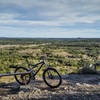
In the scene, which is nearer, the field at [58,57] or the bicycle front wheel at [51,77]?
the bicycle front wheel at [51,77]

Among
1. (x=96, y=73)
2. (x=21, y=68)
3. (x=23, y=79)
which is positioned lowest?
(x=96, y=73)

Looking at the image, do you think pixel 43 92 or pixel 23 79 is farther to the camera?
pixel 23 79

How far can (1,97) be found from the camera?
5371 mm

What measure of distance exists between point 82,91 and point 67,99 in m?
1.08

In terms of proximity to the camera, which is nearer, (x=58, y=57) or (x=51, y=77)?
(x=51, y=77)

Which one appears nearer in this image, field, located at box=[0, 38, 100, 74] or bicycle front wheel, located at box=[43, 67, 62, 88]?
bicycle front wheel, located at box=[43, 67, 62, 88]

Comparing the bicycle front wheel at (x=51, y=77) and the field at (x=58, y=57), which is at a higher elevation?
the bicycle front wheel at (x=51, y=77)

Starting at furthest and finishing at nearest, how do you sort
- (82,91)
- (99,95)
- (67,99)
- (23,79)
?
(23,79), (82,91), (99,95), (67,99)

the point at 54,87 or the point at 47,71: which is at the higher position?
the point at 47,71

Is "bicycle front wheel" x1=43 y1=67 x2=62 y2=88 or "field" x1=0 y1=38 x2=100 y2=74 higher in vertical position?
"bicycle front wheel" x1=43 y1=67 x2=62 y2=88

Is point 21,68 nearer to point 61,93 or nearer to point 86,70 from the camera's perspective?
point 61,93

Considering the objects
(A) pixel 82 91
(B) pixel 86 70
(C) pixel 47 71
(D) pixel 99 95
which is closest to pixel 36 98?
(C) pixel 47 71

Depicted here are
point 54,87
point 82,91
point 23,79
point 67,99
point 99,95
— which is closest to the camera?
point 67,99

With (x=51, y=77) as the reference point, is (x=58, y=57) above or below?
below
